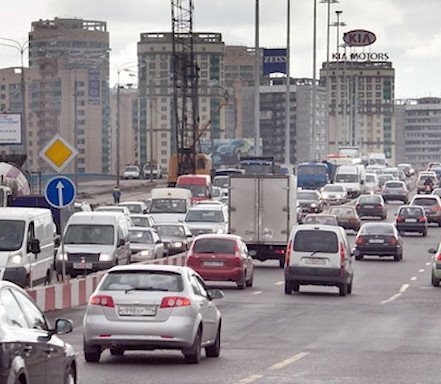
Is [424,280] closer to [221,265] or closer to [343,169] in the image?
[221,265]

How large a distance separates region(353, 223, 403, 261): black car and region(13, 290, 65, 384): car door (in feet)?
149

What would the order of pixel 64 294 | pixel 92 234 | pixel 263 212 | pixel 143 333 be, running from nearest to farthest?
pixel 143 333 < pixel 64 294 < pixel 92 234 < pixel 263 212

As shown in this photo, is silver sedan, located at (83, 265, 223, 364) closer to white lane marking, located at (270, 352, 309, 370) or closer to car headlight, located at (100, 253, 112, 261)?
white lane marking, located at (270, 352, 309, 370)

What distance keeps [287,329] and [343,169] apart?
9312 cm

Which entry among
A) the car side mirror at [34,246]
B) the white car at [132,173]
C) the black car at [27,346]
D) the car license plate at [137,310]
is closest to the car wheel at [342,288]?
the car side mirror at [34,246]

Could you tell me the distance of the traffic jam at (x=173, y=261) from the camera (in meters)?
Result: 15.5

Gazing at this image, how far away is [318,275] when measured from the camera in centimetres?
4100

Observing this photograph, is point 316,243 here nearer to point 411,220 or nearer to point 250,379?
point 250,379

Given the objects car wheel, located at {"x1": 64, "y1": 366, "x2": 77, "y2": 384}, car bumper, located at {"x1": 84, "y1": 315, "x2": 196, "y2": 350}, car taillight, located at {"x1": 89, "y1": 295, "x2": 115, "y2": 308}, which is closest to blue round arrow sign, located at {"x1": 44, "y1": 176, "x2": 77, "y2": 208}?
car taillight, located at {"x1": 89, "y1": 295, "x2": 115, "y2": 308}

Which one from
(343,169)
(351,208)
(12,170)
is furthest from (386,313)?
(343,169)

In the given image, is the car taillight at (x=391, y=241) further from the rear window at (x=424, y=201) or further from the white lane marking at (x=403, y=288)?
the rear window at (x=424, y=201)

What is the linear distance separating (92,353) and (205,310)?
154 cm

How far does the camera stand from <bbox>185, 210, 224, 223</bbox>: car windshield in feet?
219

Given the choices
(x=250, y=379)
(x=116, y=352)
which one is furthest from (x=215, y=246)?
Result: (x=250, y=379)
